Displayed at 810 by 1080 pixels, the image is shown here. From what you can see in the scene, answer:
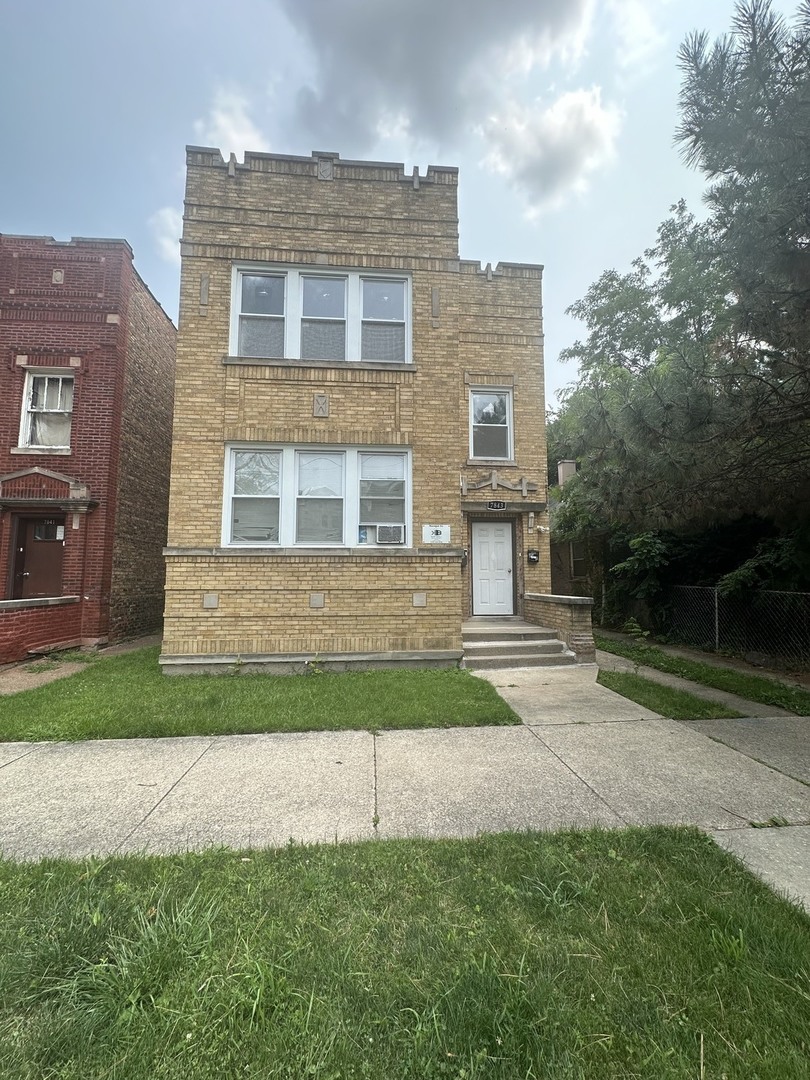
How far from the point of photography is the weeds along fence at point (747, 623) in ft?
27.7

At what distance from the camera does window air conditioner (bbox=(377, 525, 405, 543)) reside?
798 centimetres

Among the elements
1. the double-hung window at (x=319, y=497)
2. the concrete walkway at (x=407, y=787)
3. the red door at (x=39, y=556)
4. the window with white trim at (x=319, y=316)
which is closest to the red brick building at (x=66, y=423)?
the red door at (x=39, y=556)

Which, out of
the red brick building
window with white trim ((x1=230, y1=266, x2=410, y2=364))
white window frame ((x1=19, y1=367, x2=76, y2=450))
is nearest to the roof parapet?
window with white trim ((x1=230, y1=266, x2=410, y2=364))

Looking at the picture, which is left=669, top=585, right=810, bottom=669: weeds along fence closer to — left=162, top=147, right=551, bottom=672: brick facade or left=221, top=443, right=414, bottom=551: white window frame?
Result: left=162, top=147, right=551, bottom=672: brick facade

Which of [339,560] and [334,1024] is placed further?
[339,560]

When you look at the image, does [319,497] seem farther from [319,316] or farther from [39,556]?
[39,556]

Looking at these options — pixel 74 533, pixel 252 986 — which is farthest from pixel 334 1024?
pixel 74 533

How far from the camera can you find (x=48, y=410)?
10.6 meters

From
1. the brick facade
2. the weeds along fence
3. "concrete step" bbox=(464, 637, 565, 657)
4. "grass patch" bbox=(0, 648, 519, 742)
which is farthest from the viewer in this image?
the weeds along fence

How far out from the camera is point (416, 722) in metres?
5.18

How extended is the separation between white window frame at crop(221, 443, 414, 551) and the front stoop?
209 centimetres

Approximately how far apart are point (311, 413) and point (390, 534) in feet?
7.37

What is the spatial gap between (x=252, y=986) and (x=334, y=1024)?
1.12 ft

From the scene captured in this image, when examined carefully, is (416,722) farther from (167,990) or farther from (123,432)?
(123,432)
